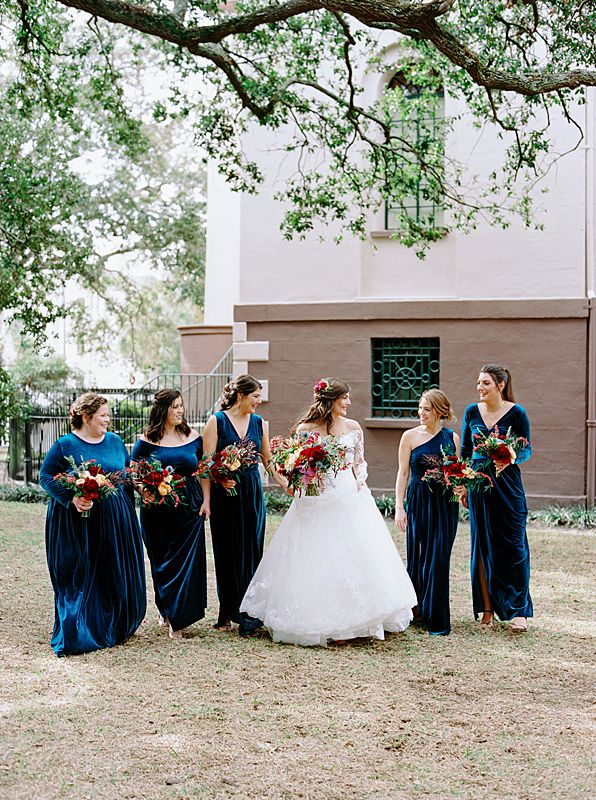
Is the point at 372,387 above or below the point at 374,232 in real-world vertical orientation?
below

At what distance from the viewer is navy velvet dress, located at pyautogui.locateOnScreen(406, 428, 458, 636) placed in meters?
8.00

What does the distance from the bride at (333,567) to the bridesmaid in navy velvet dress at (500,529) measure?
0.82 m

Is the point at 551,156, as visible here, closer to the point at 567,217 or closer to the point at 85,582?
the point at 567,217

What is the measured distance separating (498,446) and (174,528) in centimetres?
278

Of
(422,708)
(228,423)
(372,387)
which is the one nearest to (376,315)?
(372,387)

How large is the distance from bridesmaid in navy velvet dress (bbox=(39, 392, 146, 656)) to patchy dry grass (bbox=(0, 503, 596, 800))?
0.24m

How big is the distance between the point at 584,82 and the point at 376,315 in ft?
24.2

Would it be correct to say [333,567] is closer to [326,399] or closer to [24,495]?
[326,399]

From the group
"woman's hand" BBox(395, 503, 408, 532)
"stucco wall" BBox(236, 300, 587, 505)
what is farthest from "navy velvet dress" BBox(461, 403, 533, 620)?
"stucco wall" BBox(236, 300, 587, 505)

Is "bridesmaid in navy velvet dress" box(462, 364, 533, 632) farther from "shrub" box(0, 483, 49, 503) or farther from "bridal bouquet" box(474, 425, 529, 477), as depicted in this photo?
"shrub" box(0, 483, 49, 503)

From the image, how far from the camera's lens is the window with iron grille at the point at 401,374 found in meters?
16.2

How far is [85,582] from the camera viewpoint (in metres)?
7.44

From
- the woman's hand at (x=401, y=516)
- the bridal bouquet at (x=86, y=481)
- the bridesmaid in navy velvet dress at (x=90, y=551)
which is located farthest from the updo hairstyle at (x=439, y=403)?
the bridal bouquet at (x=86, y=481)

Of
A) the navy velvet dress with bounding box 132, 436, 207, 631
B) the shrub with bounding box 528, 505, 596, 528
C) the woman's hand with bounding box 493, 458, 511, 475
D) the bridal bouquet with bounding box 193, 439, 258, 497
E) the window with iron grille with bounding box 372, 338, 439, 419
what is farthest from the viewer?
the window with iron grille with bounding box 372, 338, 439, 419
